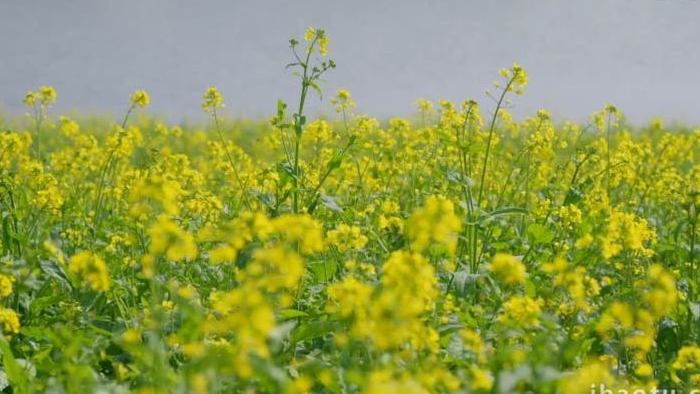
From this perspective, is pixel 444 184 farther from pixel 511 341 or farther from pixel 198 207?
pixel 511 341

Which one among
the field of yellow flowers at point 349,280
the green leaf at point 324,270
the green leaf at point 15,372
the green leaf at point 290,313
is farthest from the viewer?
the green leaf at point 324,270

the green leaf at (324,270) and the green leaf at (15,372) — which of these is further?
the green leaf at (324,270)

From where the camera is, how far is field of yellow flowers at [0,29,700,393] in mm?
2168

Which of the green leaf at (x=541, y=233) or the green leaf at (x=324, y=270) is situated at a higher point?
the green leaf at (x=541, y=233)

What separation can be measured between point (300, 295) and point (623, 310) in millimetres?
1532

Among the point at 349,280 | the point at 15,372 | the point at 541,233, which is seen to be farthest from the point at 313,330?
the point at 541,233

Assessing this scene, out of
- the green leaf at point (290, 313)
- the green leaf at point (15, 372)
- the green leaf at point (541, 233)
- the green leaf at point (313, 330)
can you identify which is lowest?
the green leaf at point (15, 372)

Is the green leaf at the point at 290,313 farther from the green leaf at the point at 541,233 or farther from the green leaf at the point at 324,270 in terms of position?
the green leaf at the point at 541,233

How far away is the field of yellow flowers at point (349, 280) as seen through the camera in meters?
2.17

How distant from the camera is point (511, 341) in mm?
2994

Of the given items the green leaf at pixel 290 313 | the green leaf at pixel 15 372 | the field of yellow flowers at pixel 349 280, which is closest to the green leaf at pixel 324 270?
the field of yellow flowers at pixel 349 280

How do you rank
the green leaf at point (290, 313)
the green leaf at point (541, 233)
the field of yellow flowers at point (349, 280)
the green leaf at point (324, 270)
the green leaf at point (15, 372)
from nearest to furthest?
Answer: the field of yellow flowers at point (349, 280)
the green leaf at point (15, 372)
the green leaf at point (290, 313)
the green leaf at point (324, 270)
the green leaf at point (541, 233)

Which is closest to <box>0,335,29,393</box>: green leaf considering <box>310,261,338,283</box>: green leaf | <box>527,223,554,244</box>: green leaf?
<box>310,261,338,283</box>: green leaf

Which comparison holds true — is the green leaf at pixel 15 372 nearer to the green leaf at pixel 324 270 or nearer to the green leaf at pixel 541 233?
the green leaf at pixel 324 270
